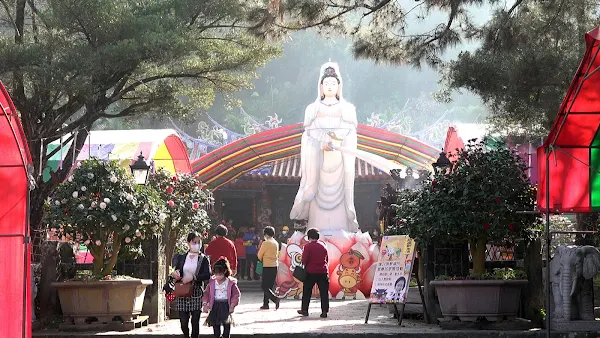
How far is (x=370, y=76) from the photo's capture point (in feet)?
163

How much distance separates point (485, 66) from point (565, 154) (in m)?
2.26

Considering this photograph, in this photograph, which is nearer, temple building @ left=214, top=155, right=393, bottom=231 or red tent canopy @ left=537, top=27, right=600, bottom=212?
red tent canopy @ left=537, top=27, right=600, bottom=212

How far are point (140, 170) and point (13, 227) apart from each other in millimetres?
5249

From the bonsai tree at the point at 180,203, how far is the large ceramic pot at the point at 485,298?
5211 mm

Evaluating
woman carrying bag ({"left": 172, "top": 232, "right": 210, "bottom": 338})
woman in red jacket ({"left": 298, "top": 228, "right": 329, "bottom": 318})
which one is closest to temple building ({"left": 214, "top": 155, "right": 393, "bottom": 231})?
woman in red jacket ({"left": 298, "top": 228, "right": 329, "bottom": 318})

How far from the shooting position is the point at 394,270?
14.3m

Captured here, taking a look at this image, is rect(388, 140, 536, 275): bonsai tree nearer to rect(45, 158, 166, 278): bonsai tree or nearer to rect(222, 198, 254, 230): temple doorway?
rect(45, 158, 166, 278): bonsai tree

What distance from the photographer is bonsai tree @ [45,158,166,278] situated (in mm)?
13680

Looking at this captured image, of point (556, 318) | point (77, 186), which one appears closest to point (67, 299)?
point (77, 186)

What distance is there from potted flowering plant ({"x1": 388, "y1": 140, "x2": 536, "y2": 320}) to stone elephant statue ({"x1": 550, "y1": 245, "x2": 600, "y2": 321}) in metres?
0.58

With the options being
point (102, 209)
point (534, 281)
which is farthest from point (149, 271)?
point (534, 281)

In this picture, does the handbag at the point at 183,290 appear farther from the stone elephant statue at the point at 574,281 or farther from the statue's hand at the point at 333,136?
the statue's hand at the point at 333,136

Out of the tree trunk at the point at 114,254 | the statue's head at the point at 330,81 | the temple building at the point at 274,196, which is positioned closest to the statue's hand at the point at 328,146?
the statue's head at the point at 330,81

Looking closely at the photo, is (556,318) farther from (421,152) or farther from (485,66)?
(421,152)
